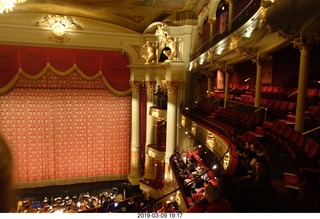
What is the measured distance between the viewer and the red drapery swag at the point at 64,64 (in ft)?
29.7

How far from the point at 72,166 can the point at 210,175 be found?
6.83 metres

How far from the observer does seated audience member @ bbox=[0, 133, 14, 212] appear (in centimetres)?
77

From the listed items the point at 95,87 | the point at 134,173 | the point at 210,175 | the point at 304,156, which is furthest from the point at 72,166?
the point at 304,156

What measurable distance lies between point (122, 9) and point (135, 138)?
4683 millimetres

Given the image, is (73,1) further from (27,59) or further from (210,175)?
(210,175)

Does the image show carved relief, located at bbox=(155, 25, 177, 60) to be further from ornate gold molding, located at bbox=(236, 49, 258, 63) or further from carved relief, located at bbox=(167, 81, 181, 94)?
ornate gold molding, located at bbox=(236, 49, 258, 63)

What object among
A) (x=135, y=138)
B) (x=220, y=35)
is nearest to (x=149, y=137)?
(x=135, y=138)

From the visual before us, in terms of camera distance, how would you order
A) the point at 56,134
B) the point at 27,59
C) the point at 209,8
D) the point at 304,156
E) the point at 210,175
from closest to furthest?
the point at 304,156
the point at 210,175
the point at 209,8
the point at 27,59
the point at 56,134

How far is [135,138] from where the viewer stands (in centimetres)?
1066

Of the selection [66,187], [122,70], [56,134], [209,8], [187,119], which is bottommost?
[66,187]

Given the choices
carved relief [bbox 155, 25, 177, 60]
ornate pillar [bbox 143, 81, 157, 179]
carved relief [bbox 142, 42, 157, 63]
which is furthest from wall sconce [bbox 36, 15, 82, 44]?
ornate pillar [bbox 143, 81, 157, 179]

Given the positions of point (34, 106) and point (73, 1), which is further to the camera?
point (34, 106)

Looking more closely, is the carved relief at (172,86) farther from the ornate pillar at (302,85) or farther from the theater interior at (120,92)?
the ornate pillar at (302,85)

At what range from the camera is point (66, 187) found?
10.2 metres
